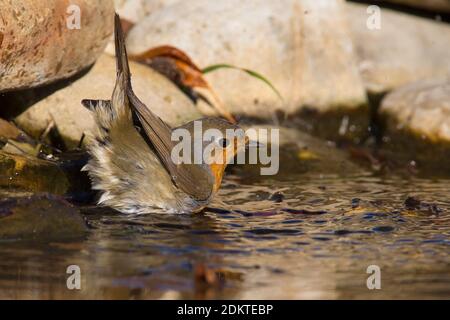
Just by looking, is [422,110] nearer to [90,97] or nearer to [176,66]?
[176,66]

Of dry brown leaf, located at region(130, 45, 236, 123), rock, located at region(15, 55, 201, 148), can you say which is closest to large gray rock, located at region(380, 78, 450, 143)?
dry brown leaf, located at region(130, 45, 236, 123)

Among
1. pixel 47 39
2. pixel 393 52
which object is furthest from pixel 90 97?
pixel 393 52

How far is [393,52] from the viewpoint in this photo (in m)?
9.70

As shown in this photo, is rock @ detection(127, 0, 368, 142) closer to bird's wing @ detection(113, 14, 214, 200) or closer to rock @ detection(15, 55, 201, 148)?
rock @ detection(15, 55, 201, 148)

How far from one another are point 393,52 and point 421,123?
1242 mm

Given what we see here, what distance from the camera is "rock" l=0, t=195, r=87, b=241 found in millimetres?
5027

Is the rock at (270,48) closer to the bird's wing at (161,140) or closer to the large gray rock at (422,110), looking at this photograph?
the large gray rock at (422,110)

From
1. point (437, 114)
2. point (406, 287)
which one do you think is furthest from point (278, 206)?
point (437, 114)

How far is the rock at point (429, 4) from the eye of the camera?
33.0 feet

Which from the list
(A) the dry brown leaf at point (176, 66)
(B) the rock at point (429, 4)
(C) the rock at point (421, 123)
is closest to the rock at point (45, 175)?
(A) the dry brown leaf at point (176, 66)

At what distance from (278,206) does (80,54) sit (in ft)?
6.17

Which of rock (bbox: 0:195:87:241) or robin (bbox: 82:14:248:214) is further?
robin (bbox: 82:14:248:214)

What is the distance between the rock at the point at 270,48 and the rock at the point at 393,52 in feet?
1.97

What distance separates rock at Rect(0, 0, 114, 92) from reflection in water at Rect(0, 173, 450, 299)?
114 cm
